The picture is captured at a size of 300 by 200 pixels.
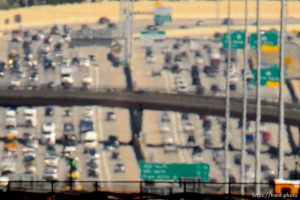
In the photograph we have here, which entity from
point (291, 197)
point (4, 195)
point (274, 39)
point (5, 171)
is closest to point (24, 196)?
point (4, 195)

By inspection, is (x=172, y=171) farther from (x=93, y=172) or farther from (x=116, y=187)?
(x=93, y=172)

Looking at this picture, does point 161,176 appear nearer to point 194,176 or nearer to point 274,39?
point 194,176

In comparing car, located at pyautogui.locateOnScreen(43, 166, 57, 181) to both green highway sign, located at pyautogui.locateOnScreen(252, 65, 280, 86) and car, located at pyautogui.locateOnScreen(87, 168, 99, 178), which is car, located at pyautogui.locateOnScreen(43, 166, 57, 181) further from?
green highway sign, located at pyautogui.locateOnScreen(252, 65, 280, 86)

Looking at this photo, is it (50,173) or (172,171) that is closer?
(172,171)

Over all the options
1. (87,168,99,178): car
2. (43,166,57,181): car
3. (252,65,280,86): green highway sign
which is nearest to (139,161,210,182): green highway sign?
(252,65,280,86): green highway sign

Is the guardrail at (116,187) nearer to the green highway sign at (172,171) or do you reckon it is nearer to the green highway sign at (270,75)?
the green highway sign at (172,171)

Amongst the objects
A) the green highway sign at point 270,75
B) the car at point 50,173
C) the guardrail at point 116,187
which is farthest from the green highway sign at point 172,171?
the car at point 50,173

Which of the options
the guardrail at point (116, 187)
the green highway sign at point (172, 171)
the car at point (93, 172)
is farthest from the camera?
the car at point (93, 172)

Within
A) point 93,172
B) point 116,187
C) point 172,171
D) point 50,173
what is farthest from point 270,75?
point 93,172
